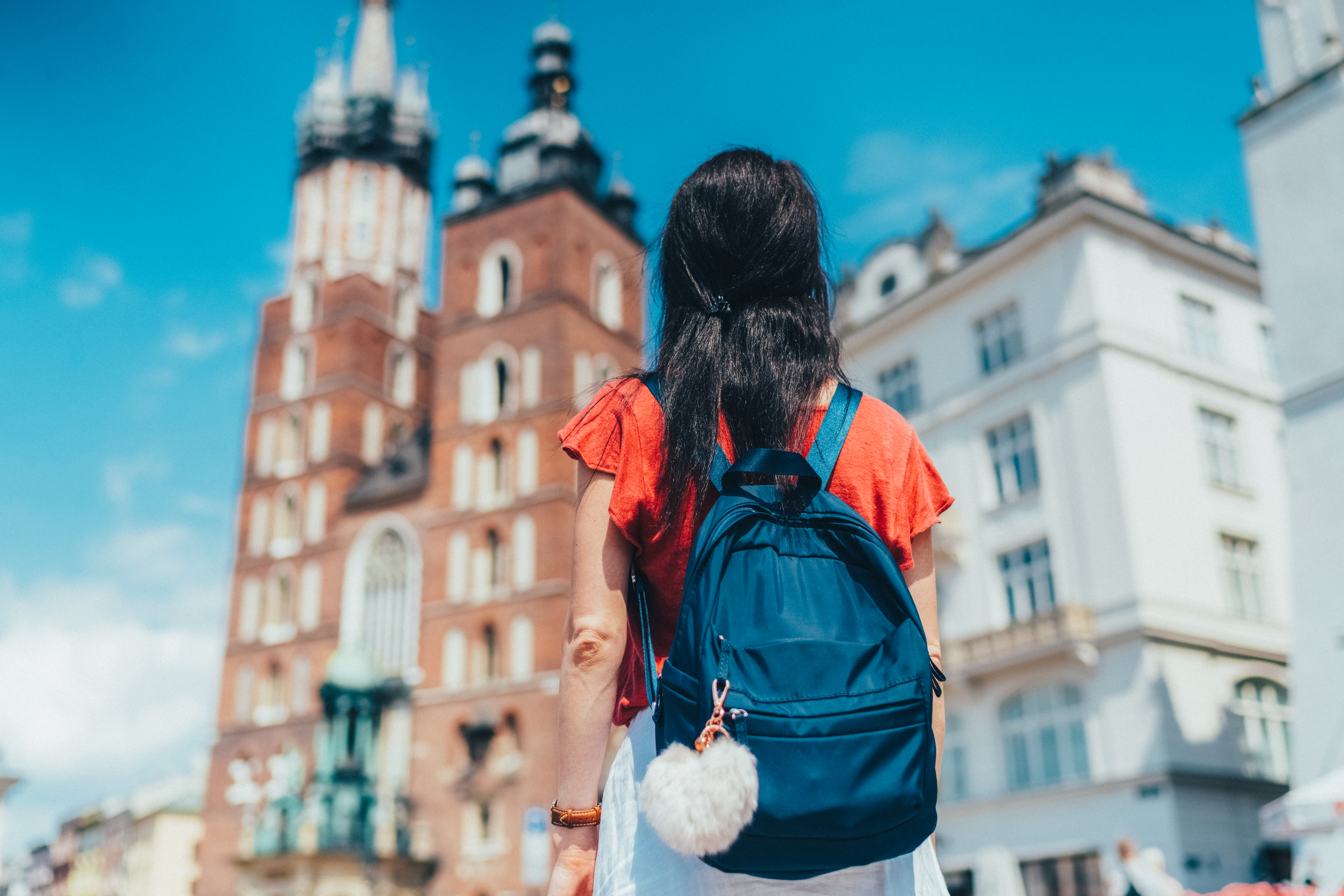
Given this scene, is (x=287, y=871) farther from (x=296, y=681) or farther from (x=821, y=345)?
(x=821, y=345)

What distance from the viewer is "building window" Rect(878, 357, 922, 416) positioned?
25.9 meters

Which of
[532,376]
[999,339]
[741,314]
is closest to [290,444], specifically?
[532,376]

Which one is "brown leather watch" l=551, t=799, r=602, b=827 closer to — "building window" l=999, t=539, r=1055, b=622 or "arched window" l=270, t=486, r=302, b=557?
"building window" l=999, t=539, r=1055, b=622

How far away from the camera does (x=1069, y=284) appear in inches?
894

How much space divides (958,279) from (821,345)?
23658 millimetres

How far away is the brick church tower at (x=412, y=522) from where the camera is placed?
30719 millimetres

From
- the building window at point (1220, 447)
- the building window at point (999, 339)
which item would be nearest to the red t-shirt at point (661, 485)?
the building window at point (1220, 447)

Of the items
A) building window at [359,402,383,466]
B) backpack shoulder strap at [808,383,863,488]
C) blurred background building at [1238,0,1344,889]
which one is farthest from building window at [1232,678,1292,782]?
building window at [359,402,383,466]

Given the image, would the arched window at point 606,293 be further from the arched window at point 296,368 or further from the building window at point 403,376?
the arched window at point 296,368

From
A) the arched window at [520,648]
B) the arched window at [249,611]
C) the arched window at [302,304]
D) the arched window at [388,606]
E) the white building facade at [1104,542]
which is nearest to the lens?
the white building facade at [1104,542]

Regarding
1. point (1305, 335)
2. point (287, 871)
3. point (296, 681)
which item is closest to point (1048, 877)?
point (1305, 335)

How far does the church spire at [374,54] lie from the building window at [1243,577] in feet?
122

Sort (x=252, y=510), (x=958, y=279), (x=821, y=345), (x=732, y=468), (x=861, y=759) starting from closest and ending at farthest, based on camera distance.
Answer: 1. (x=861, y=759)
2. (x=732, y=468)
3. (x=821, y=345)
4. (x=958, y=279)
5. (x=252, y=510)

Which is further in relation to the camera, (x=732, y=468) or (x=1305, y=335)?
(x=1305, y=335)
